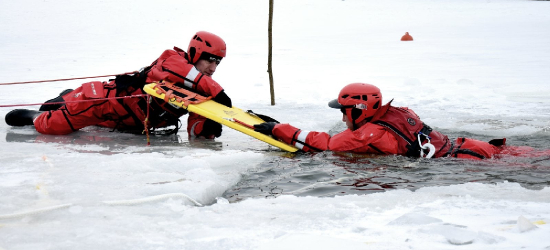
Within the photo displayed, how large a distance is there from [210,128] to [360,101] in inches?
81.9

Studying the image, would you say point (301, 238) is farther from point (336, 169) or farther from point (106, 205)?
point (336, 169)

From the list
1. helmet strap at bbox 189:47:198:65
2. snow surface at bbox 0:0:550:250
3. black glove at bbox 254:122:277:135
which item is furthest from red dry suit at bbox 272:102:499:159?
helmet strap at bbox 189:47:198:65

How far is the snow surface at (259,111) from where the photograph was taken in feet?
11.2

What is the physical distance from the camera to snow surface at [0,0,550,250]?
3420mm

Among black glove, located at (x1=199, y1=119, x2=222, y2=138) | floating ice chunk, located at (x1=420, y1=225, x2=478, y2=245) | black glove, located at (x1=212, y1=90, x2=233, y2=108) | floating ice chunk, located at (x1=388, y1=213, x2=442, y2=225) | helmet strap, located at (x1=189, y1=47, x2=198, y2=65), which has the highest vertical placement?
helmet strap, located at (x1=189, y1=47, x2=198, y2=65)

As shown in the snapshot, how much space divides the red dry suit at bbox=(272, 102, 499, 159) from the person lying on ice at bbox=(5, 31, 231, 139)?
1592mm

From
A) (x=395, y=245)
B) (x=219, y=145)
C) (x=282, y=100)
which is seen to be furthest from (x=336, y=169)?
(x=282, y=100)

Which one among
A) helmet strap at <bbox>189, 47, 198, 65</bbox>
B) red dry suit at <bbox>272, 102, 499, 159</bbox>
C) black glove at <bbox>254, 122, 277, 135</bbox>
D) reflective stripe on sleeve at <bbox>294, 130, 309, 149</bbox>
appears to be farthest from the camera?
helmet strap at <bbox>189, 47, 198, 65</bbox>

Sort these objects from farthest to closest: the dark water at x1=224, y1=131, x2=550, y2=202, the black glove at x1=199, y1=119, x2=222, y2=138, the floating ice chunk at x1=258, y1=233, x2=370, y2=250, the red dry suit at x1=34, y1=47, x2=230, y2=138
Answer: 1. the black glove at x1=199, y1=119, x2=222, y2=138
2. the red dry suit at x1=34, y1=47, x2=230, y2=138
3. the dark water at x1=224, y1=131, x2=550, y2=202
4. the floating ice chunk at x1=258, y1=233, x2=370, y2=250

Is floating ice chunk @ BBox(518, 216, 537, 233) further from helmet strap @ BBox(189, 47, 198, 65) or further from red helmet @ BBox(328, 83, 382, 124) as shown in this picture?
helmet strap @ BBox(189, 47, 198, 65)

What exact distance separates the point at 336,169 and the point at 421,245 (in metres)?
2.29

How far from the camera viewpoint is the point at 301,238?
3.22 metres

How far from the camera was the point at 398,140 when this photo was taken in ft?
18.9

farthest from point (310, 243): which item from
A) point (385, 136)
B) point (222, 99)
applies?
point (222, 99)
